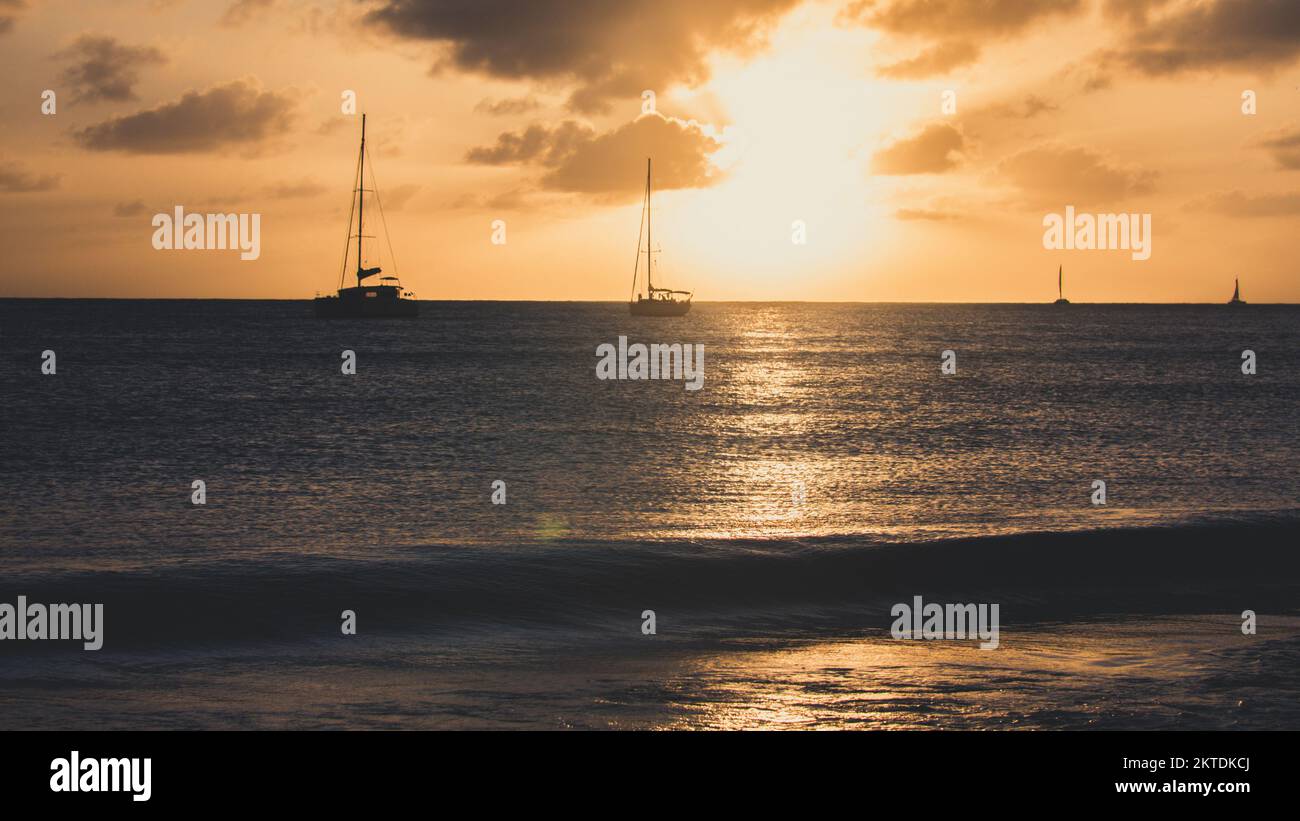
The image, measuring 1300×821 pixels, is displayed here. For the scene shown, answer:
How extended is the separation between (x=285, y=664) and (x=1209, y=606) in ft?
48.8

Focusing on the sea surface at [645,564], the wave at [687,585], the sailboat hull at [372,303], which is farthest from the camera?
the sailboat hull at [372,303]

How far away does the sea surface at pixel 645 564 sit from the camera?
41.7ft

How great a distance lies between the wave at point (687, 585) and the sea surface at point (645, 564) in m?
0.09

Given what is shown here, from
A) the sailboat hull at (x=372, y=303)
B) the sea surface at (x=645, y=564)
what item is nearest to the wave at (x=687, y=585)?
the sea surface at (x=645, y=564)

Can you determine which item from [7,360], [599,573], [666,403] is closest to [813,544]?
[599,573]

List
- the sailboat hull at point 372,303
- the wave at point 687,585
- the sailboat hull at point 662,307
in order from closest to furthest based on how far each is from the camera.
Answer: the wave at point 687,585
the sailboat hull at point 372,303
the sailboat hull at point 662,307

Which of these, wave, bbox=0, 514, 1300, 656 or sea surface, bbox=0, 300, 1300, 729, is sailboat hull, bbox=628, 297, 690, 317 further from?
wave, bbox=0, 514, 1300, 656

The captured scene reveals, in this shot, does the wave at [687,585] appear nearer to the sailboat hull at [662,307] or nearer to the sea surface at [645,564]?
the sea surface at [645,564]

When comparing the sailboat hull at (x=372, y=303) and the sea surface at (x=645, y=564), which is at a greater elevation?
the sailboat hull at (x=372, y=303)

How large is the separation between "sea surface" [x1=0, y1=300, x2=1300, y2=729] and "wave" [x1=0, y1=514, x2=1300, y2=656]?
0.29 feet

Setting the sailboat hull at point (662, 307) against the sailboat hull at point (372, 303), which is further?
the sailboat hull at point (662, 307)

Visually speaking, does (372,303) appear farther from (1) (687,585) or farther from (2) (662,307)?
(1) (687,585)

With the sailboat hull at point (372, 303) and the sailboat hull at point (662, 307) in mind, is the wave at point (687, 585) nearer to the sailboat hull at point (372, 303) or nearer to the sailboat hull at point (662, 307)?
the sailboat hull at point (372, 303)

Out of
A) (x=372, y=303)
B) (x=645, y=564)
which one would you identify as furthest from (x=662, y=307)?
(x=645, y=564)
